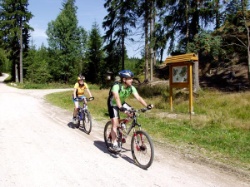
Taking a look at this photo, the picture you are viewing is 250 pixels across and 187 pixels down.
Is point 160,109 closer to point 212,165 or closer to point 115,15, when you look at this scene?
point 212,165

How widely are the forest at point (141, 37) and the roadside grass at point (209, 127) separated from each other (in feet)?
13.5

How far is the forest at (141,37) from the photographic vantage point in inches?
641

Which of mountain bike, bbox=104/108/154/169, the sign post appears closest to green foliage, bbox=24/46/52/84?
the sign post

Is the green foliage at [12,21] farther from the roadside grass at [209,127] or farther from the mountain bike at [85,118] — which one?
the mountain bike at [85,118]

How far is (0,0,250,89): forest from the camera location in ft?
53.4

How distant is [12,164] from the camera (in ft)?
18.0

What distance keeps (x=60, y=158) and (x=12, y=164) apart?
3.36ft

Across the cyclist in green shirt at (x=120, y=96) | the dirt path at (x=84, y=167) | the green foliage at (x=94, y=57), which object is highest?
the green foliage at (x=94, y=57)

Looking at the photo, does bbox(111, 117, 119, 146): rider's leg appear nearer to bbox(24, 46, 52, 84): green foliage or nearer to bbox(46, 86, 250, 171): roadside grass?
bbox(46, 86, 250, 171): roadside grass

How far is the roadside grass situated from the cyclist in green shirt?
6.82ft

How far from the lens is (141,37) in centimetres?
2423

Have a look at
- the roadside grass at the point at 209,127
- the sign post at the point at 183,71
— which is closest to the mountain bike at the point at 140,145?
the roadside grass at the point at 209,127

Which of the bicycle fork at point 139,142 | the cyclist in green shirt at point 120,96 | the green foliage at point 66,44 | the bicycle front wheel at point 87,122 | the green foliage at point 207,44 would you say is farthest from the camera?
the green foliage at point 66,44

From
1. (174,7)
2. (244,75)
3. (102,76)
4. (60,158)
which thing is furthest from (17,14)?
(60,158)
